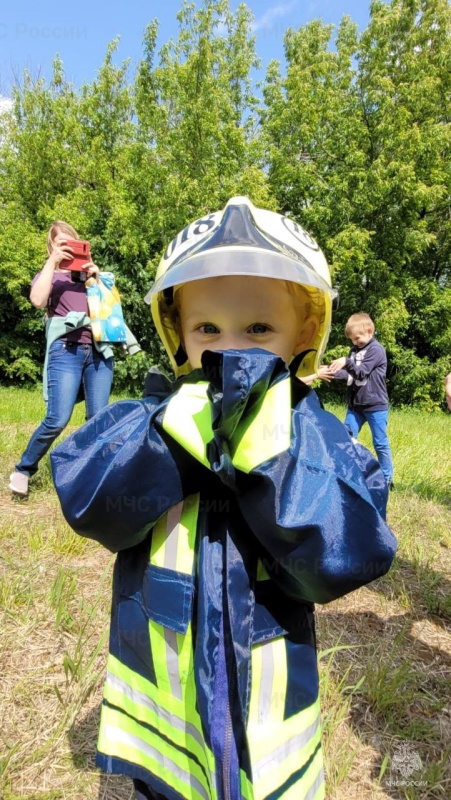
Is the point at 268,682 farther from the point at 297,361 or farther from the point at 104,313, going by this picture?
the point at 104,313

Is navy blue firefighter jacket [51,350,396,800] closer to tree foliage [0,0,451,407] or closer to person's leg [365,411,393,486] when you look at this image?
person's leg [365,411,393,486]

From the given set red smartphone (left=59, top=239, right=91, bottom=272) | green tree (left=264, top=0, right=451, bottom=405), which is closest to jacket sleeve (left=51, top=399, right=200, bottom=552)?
red smartphone (left=59, top=239, right=91, bottom=272)

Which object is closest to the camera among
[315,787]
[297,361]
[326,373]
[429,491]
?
[315,787]

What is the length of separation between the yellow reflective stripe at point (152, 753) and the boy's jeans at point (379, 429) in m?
3.75

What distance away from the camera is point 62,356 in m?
3.39

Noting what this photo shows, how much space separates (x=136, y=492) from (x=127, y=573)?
0.77 ft

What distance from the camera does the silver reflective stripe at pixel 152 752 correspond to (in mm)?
920

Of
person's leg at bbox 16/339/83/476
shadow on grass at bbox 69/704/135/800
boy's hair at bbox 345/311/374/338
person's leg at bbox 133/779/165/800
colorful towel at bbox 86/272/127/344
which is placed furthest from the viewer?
boy's hair at bbox 345/311/374/338

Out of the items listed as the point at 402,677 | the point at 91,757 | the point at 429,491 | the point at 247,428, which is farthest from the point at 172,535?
the point at 429,491

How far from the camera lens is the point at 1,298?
14.1 m

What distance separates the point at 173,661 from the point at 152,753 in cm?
23

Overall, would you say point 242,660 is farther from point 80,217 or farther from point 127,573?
point 80,217

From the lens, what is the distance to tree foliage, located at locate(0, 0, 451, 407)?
13219mm

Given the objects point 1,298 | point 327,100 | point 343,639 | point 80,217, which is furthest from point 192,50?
point 343,639
